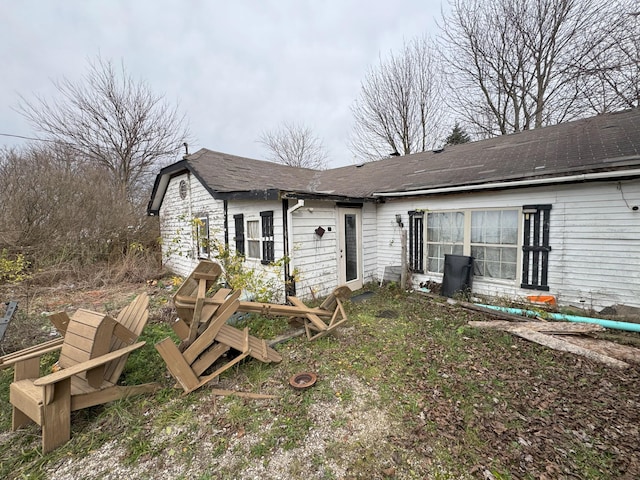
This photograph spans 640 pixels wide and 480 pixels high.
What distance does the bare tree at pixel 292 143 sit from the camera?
23.3 metres

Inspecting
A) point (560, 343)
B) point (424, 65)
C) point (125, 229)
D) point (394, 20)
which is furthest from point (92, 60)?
point (560, 343)

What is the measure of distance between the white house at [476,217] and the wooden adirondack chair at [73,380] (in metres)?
3.10

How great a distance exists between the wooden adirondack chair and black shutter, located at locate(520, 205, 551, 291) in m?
6.65

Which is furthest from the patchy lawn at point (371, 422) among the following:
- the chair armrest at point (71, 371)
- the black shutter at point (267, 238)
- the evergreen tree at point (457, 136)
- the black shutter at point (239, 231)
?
the evergreen tree at point (457, 136)

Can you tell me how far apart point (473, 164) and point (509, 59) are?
952 centimetres

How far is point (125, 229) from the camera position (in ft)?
32.4

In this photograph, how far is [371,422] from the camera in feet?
8.29

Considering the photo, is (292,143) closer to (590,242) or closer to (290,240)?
(290,240)

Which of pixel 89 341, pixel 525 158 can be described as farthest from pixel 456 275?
pixel 89 341

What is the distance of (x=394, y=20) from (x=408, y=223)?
952cm

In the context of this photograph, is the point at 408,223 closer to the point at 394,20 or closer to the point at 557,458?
the point at 557,458

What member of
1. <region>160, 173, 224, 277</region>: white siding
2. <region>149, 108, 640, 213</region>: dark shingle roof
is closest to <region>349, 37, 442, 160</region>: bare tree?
<region>149, 108, 640, 213</region>: dark shingle roof

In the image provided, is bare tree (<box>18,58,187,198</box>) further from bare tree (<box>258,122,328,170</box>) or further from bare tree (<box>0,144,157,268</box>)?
bare tree (<box>258,122,328,170</box>)

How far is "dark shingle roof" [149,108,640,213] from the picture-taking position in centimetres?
516
